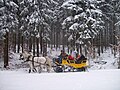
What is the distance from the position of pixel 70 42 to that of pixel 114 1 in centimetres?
582

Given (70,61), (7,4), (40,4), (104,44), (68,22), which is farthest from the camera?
(104,44)

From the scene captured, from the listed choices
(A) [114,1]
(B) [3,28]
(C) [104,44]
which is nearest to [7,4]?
(B) [3,28]

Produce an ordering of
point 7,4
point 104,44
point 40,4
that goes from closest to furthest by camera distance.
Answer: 1. point 7,4
2. point 40,4
3. point 104,44

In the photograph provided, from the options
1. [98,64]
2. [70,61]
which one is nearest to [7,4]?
[70,61]

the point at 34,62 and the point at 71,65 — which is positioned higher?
the point at 34,62

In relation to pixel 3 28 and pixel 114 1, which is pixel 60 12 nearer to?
pixel 114 1

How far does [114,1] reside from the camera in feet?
74.4

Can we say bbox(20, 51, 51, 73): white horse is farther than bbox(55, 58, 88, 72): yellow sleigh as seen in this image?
No

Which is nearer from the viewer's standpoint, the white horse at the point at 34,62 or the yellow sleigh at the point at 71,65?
the white horse at the point at 34,62

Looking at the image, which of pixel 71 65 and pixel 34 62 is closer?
pixel 34 62

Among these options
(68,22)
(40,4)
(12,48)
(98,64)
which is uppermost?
(40,4)

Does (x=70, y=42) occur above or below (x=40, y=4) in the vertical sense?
below

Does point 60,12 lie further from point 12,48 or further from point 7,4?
point 7,4

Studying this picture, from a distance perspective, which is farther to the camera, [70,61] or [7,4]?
[7,4]
